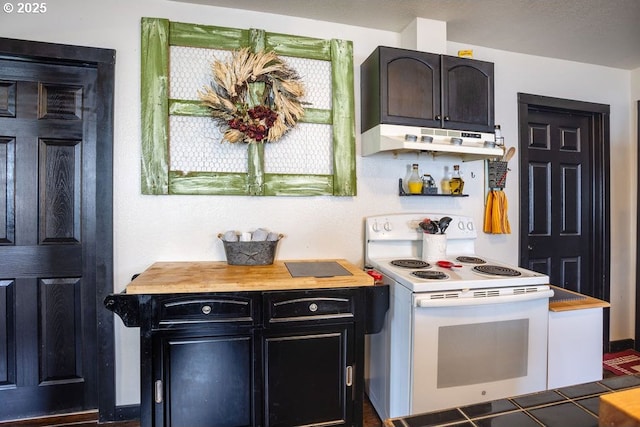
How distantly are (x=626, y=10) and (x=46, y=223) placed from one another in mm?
3707

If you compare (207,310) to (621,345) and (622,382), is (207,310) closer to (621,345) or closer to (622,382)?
(622,382)

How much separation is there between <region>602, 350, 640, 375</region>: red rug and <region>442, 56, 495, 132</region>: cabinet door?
2.14 metres

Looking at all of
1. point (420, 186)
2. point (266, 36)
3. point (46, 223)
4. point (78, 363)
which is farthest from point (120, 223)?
point (420, 186)

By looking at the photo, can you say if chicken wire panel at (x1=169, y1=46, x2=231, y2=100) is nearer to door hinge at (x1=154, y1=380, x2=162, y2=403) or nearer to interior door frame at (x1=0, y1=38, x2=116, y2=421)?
interior door frame at (x1=0, y1=38, x2=116, y2=421)

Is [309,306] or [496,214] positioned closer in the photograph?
[309,306]

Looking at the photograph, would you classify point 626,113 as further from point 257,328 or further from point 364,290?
point 257,328

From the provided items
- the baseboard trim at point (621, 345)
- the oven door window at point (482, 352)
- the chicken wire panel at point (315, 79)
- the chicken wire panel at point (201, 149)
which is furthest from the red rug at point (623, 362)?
the chicken wire panel at point (201, 149)

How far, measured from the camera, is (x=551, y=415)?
A: 593 mm

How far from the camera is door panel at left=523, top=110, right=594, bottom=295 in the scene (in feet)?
8.93

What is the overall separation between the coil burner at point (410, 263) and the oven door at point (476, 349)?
0.37 metres

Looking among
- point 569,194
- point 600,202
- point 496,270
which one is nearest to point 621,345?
point 600,202

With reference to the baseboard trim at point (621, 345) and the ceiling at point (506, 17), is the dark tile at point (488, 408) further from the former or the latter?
the baseboard trim at point (621, 345)

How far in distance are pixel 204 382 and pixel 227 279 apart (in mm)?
479

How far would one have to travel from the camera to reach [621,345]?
2.92m
